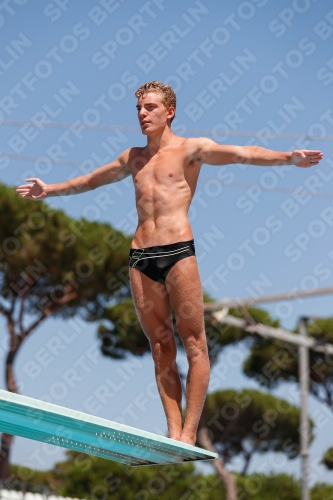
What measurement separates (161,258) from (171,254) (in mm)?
73

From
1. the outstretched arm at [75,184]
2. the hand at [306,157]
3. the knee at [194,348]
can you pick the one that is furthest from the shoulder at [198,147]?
the knee at [194,348]

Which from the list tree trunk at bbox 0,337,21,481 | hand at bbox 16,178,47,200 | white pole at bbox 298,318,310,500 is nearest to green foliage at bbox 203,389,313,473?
tree trunk at bbox 0,337,21,481

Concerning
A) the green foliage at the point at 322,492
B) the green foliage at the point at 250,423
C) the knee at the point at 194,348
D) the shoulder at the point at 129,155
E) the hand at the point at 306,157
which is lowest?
the green foliage at the point at 322,492

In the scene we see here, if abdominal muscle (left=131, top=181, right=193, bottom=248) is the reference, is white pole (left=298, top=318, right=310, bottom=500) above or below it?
below

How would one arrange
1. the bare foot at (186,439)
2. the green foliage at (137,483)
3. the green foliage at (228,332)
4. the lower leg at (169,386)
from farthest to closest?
the green foliage at (228,332)
the green foliage at (137,483)
the lower leg at (169,386)
the bare foot at (186,439)

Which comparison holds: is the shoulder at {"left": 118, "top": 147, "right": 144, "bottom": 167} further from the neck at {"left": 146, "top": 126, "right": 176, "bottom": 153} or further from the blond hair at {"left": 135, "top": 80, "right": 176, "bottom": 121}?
the blond hair at {"left": 135, "top": 80, "right": 176, "bottom": 121}

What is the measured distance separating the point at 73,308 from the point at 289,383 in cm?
1110

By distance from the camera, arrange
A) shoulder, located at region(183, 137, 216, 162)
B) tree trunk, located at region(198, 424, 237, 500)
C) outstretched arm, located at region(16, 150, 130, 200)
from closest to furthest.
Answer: shoulder, located at region(183, 137, 216, 162) < outstretched arm, located at region(16, 150, 130, 200) < tree trunk, located at region(198, 424, 237, 500)

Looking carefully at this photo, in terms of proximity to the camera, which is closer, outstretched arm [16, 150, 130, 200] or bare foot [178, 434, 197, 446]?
bare foot [178, 434, 197, 446]

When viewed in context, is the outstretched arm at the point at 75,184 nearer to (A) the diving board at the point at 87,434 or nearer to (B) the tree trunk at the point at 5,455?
(A) the diving board at the point at 87,434

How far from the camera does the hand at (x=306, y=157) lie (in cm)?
498

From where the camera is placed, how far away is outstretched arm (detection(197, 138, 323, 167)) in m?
5.00

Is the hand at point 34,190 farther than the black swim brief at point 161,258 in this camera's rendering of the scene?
Yes

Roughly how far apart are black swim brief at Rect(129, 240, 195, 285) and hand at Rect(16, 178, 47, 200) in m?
0.95
